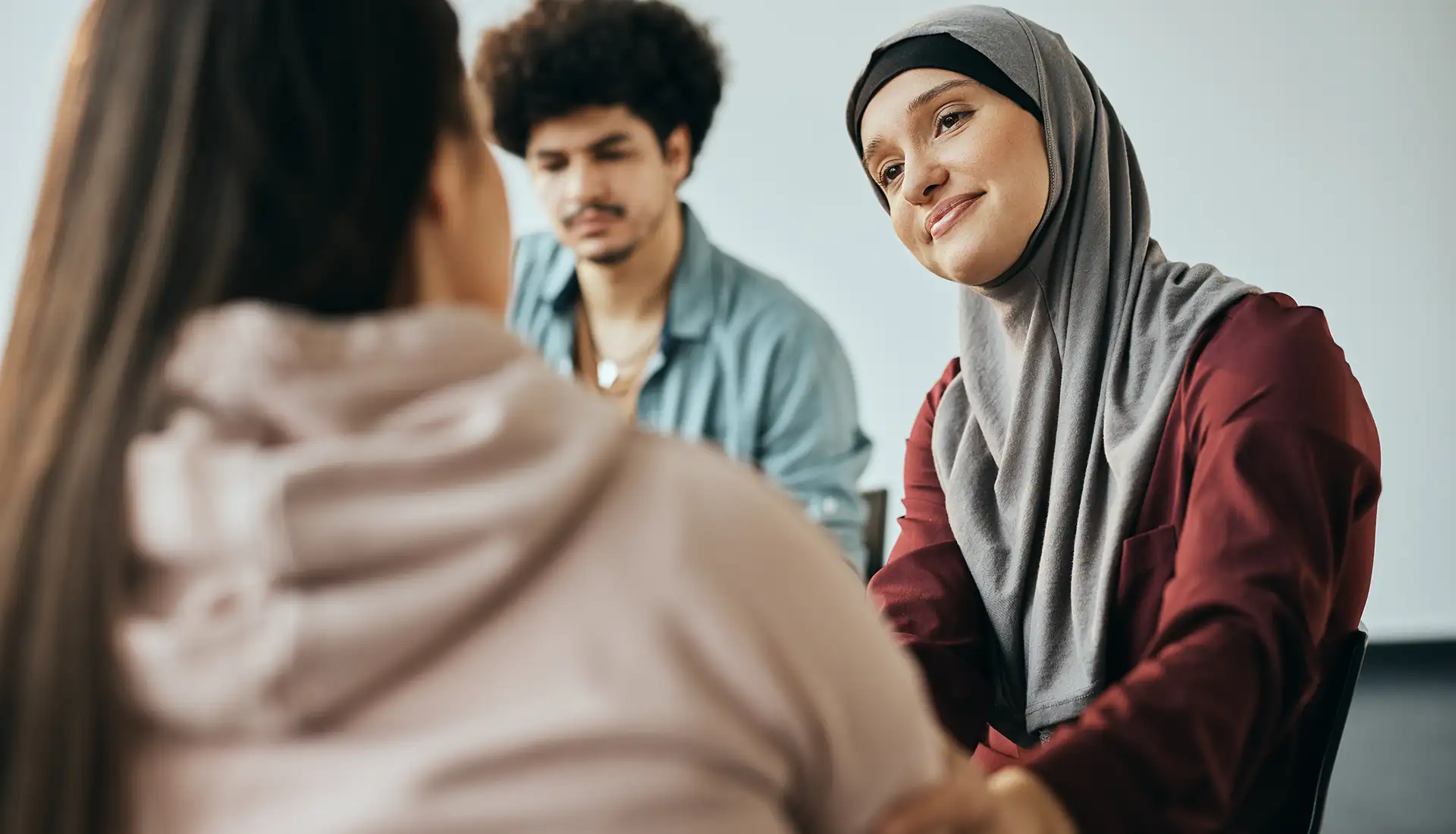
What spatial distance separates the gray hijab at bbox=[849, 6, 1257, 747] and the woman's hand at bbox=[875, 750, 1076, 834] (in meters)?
0.34

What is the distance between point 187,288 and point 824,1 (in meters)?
3.62

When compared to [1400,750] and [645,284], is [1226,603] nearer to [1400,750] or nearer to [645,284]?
[645,284]

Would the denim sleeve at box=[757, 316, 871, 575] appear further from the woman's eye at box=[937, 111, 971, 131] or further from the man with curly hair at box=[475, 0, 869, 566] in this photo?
the woman's eye at box=[937, 111, 971, 131]

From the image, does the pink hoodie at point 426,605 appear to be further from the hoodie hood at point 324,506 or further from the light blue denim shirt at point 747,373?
the light blue denim shirt at point 747,373

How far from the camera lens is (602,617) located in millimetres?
549

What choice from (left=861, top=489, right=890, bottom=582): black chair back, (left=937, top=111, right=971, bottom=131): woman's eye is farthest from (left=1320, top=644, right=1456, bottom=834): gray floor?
(left=937, top=111, right=971, bottom=131): woman's eye

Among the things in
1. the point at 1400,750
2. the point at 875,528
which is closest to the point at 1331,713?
the point at 875,528

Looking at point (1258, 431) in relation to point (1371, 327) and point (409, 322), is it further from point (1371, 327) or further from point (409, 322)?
point (1371, 327)

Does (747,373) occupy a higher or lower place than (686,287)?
lower

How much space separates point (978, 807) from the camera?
2.39 feet

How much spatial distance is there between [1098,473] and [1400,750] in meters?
2.20

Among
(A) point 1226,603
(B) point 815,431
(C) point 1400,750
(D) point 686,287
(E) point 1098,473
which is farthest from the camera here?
(C) point 1400,750

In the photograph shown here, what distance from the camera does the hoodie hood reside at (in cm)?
52

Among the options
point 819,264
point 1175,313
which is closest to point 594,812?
point 1175,313
